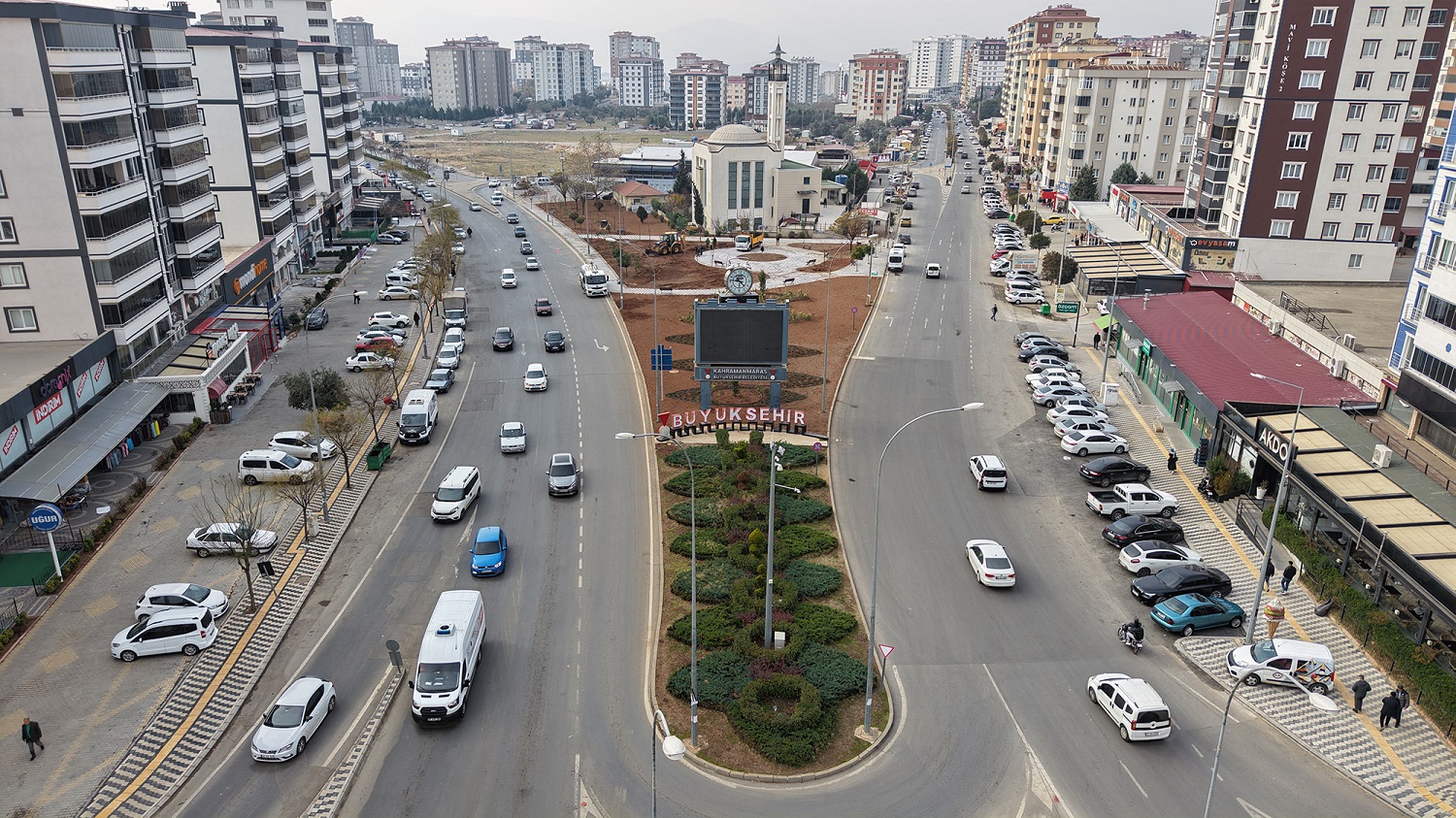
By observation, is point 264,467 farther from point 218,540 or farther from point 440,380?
point 440,380

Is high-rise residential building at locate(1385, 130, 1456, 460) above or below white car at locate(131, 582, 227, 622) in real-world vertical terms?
above

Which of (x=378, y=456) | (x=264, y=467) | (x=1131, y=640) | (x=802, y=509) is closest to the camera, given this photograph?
(x=1131, y=640)

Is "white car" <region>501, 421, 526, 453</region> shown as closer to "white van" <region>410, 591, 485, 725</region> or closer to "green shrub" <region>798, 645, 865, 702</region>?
"white van" <region>410, 591, 485, 725</region>

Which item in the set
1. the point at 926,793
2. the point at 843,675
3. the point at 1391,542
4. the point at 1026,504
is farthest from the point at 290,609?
the point at 1391,542

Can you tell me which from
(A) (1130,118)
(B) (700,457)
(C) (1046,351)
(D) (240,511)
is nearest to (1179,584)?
(B) (700,457)

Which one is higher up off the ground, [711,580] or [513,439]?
[513,439]

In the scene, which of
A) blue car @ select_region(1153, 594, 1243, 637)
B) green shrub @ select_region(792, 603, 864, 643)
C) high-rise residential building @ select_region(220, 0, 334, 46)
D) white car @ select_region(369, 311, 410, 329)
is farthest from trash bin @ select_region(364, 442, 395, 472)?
high-rise residential building @ select_region(220, 0, 334, 46)

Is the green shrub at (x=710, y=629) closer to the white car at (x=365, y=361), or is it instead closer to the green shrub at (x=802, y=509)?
the green shrub at (x=802, y=509)
